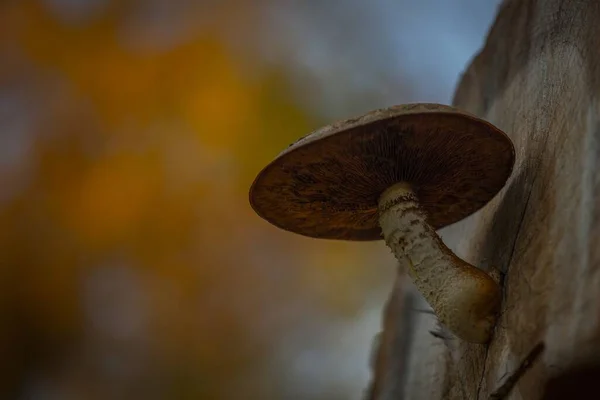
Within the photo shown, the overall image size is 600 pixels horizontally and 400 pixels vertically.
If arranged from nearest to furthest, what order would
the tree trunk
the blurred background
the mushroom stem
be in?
the tree trunk, the mushroom stem, the blurred background

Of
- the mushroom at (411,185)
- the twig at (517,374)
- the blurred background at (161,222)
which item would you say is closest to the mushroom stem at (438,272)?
the mushroom at (411,185)

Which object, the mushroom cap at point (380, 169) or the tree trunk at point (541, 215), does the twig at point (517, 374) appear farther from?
the mushroom cap at point (380, 169)

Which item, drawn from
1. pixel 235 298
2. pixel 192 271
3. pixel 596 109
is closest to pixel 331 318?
pixel 235 298

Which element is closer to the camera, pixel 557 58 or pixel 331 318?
pixel 557 58

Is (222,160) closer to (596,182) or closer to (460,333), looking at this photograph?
(460,333)

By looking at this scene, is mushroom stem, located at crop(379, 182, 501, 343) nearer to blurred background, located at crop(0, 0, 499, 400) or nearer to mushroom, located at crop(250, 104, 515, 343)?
mushroom, located at crop(250, 104, 515, 343)

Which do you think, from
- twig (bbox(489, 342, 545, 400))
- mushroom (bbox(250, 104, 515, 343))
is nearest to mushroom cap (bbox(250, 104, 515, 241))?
mushroom (bbox(250, 104, 515, 343))

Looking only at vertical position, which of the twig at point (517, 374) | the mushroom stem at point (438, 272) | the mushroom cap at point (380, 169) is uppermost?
the mushroom cap at point (380, 169)
